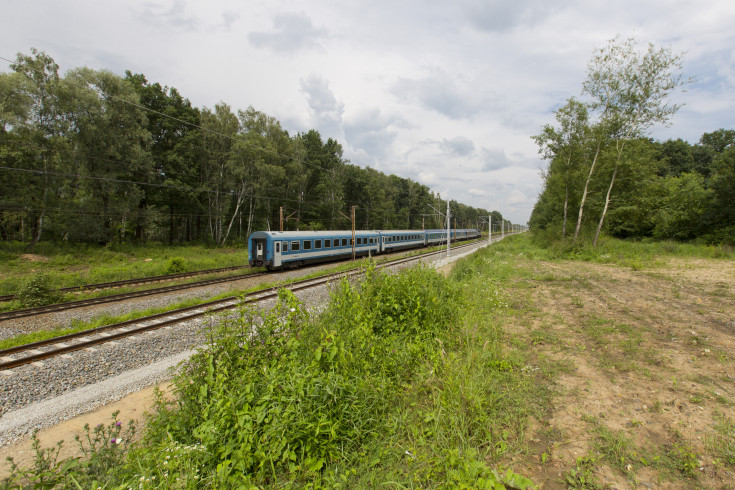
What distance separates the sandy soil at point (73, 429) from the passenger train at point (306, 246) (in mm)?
12749

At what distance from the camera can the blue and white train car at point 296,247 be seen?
58.9ft

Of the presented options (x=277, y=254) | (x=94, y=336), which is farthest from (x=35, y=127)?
(x=94, y=336)

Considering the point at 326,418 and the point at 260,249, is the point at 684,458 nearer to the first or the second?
the point at 326,418

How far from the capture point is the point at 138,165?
27.0 meters

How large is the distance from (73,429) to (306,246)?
636 inches

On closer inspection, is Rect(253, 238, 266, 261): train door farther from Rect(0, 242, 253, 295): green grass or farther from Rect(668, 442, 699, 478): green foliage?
Rect(668, 442, 699, 478): green foliage

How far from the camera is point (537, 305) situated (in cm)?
976

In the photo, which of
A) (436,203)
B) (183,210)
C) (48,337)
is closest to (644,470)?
(48,337)

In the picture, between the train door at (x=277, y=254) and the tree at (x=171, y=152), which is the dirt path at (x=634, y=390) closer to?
the train door at (x=277, y=254)

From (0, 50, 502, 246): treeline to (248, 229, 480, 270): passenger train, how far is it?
396cm

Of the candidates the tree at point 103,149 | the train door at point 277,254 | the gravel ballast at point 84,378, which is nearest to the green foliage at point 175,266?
the train door at point 277,254

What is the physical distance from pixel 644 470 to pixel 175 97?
149ft

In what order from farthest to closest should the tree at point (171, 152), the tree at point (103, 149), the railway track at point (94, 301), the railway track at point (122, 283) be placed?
the tree at point (171, 152)
the tree at point (103, 149)
the railway track at point (122, 283)
the railway track at point (94, 301)

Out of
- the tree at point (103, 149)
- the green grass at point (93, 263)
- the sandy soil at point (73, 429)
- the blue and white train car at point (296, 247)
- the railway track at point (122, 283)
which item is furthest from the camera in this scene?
the tree at point (103, 149)
